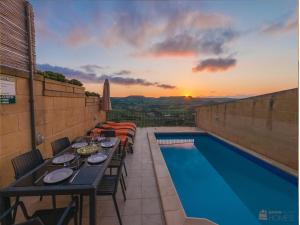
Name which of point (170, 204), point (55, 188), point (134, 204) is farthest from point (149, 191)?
point (55, 188)

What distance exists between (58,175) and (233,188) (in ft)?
13.2

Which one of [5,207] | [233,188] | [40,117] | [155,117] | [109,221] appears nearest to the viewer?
[5,207]

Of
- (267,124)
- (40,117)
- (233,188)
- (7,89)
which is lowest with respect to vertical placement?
(233,188)

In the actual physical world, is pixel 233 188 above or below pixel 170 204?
below

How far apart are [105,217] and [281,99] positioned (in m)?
5.61

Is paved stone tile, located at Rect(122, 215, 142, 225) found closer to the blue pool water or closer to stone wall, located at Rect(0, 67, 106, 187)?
the blue pool water

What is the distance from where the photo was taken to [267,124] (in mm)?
6184

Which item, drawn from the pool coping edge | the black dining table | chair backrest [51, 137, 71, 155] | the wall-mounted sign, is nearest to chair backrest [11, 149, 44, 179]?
the black dining table

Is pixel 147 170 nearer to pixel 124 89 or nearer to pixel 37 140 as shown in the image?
pixel 37 140

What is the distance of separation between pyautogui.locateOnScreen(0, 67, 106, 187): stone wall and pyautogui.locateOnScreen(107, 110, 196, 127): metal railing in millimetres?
6218

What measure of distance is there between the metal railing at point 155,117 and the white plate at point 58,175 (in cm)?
1070

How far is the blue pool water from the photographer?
136 inches

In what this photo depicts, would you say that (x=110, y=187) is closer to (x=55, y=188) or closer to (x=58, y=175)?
(x=58, y=175)

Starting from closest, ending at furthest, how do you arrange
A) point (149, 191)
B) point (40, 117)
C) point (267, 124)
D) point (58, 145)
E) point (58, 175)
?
1. point (58, 175)
2. point (149, 191)
3. point (58, 145)
4. point (40, 117)
5. point (267, 124)
